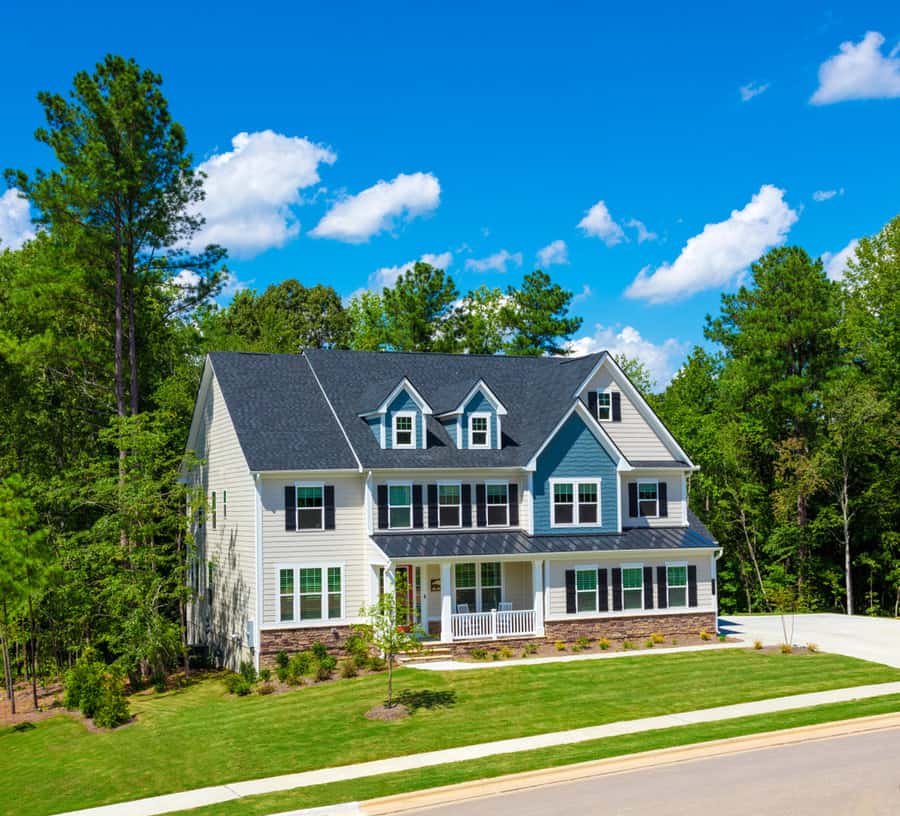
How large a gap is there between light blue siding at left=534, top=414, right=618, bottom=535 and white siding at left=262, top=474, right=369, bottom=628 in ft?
20.0

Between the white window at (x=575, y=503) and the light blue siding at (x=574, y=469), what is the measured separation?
A: 16 centimetres

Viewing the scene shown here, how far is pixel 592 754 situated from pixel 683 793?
3394 mm

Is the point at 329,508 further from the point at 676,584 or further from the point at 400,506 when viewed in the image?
the point at 676,584

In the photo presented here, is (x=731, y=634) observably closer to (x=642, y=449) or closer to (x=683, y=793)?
(x=642, y=449)

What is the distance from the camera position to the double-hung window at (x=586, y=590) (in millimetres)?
33406

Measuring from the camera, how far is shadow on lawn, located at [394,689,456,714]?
81.7 feet

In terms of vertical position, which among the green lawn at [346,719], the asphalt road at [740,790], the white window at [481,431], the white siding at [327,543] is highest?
the white window at [481,431]

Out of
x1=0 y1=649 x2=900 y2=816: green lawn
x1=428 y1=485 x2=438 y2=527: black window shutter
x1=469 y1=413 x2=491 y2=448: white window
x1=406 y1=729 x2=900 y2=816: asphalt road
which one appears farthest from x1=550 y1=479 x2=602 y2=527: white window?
x1=406 y1=729 x2=900 y2=816: asphalt road

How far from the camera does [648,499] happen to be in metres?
36.2

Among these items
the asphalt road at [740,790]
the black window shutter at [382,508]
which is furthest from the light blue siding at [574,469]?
the asphalt road at [740,790]

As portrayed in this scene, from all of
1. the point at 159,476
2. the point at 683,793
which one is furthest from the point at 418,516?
the point at 683,793

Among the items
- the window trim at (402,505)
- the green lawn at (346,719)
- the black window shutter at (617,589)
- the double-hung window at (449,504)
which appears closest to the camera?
the green lawn at (346,719)

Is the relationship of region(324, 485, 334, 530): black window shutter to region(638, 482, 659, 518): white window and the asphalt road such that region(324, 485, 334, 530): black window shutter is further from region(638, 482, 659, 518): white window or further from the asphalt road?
the asphalt road

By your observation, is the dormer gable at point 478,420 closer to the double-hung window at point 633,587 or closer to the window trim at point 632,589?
the window trim at point 632,589
